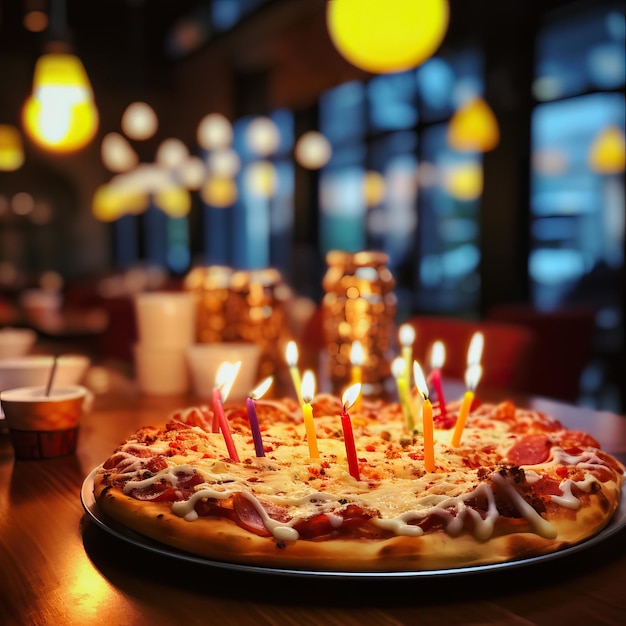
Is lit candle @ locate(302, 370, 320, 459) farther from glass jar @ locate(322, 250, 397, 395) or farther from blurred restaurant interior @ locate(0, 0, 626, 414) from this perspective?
blurred restaurant interior @ locate(0, 0, 626, 414)

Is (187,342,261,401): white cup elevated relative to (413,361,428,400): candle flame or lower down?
lower down

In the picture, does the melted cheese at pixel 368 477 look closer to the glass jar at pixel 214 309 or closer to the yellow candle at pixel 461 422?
the yellow candle at pixel 461 422

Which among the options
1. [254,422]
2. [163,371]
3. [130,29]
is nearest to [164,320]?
[163,371]

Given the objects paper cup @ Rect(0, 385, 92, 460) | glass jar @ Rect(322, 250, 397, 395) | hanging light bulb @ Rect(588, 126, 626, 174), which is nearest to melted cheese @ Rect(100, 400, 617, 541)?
paper cup @ Rect(0, 385, 92, 460)

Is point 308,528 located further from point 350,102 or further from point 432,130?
point 350,102

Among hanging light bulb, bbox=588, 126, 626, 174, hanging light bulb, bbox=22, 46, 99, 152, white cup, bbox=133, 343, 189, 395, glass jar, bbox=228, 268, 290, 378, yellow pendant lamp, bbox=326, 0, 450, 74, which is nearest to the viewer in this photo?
white cup, bbox=133, 343, 189, 395

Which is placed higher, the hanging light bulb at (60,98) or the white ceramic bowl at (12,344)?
the hanging light bulb at (60,98)

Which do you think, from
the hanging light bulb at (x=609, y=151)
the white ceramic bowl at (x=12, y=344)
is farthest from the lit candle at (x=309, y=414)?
the hanging light bulb at (x=609, y=151)
